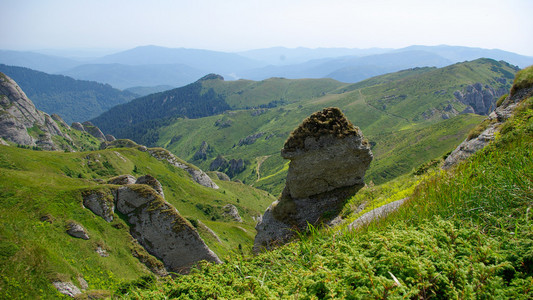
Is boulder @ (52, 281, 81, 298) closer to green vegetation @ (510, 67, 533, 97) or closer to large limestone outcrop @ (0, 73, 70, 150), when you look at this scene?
green vegetation @ (510, 67, 533, 97)

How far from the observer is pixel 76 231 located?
28812 millimetres

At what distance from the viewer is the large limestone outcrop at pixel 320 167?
17219mm

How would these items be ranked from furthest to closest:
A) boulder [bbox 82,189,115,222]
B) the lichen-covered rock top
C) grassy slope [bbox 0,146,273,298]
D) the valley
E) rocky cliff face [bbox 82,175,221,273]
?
rocky cliff face [bbox 82,175,221,273]
boulder [bbox 82,189,115,222]
grassy slope [bbox 0,146,273,298]
the lichen-covered rock top
the valley

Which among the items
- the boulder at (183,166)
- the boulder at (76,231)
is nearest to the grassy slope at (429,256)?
the boulder at (76,231)

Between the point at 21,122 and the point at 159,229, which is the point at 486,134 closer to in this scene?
the point at 159,229

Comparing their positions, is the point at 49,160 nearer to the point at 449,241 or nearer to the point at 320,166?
the point at 320,166

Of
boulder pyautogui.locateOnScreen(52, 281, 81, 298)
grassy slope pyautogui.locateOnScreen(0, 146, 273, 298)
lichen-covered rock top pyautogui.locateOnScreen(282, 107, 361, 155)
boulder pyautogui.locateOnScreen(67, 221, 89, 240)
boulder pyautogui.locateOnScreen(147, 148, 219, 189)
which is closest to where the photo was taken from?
lichen-covered rock top pyautogui.locateOnScreen(282, 107, 361, 155)

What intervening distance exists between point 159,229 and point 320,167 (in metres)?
26.9

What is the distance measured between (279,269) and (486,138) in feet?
45.1

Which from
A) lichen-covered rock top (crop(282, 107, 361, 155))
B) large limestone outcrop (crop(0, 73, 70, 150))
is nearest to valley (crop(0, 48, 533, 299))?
lichen-covered rock top (crop(282, 107, 361, 155))

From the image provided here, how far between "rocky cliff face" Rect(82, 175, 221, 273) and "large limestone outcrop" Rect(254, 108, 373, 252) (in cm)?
2146

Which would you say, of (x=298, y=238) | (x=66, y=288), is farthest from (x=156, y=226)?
(x=298, y=238)

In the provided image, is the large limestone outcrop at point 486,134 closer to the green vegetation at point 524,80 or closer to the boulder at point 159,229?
the green vegetation at point 524,80

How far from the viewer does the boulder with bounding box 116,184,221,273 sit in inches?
1375
